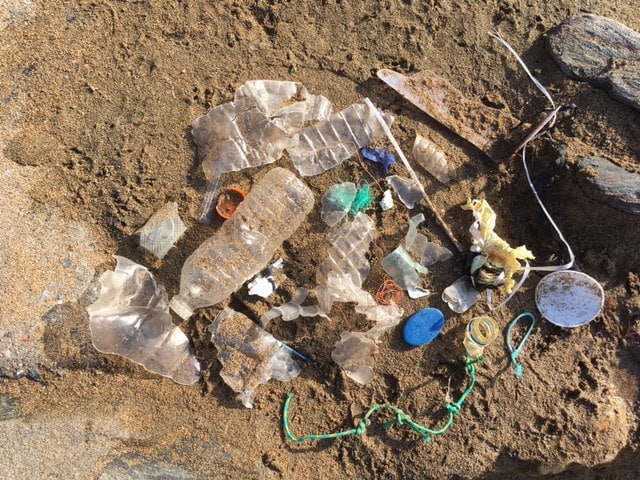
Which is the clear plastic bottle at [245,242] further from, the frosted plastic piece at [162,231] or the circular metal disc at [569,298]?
the circular metal disc at [569,298]

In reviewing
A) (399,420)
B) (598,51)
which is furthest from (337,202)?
(598,51)

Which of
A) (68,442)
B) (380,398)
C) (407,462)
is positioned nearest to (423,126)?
(380,398)

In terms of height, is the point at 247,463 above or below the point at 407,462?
above

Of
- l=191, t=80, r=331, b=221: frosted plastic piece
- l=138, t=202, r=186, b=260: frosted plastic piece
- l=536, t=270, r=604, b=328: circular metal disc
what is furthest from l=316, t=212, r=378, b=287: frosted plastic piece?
l=536, t=270, r=604, b=328: circular metal disc

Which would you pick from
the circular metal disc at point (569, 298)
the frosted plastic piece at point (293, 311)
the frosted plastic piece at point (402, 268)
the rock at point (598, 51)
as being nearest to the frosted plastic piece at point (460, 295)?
the frosted plastic piece at point (402, 268)

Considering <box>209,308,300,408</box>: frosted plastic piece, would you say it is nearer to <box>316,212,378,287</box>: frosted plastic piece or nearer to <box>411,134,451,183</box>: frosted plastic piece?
<box>316,212,378,287</box>: frosted plastic piece

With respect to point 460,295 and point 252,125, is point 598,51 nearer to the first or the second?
point 460,295

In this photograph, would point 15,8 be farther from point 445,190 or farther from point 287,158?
point 445,190
